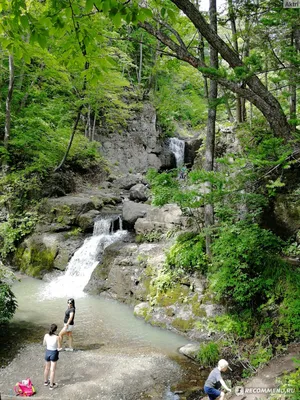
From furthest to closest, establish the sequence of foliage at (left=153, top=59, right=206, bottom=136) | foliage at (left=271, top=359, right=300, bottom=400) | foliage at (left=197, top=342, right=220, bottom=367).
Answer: foliage at (left=153, top=59, right=206, bottom=136) → foliage at (left=197, top=342, right=220, bottom=367) → foliage at (left=271, top=359, right=300, bottom=400)

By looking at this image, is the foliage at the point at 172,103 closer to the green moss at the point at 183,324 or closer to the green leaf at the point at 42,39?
the green moss at the point at 183,324

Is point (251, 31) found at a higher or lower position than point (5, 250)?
higher

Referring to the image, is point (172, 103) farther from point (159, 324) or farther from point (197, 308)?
point (159, 324)

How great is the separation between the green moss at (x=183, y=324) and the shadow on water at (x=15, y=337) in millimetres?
3997

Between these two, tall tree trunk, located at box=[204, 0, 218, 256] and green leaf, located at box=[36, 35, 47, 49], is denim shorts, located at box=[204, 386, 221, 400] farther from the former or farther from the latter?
green leaf, located at box=[36, 35, 47, 49]

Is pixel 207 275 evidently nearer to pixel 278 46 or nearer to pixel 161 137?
pixel 278 46

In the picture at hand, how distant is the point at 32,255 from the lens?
16.0 m

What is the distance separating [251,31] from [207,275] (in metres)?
7.83

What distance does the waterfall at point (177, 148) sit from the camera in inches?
1142

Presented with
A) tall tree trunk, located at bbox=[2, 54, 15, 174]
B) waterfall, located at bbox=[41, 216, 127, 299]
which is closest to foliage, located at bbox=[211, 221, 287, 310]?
waterfall, located at bbox=[41, 216, 127, 299]

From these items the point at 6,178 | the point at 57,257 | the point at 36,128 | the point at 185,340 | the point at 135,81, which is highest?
the point at 135,81

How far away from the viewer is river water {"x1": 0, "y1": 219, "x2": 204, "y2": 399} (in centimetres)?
916

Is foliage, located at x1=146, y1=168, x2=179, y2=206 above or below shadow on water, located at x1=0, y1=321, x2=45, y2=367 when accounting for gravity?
above

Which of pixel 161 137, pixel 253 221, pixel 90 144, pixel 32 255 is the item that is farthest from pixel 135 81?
pixel 253 221
